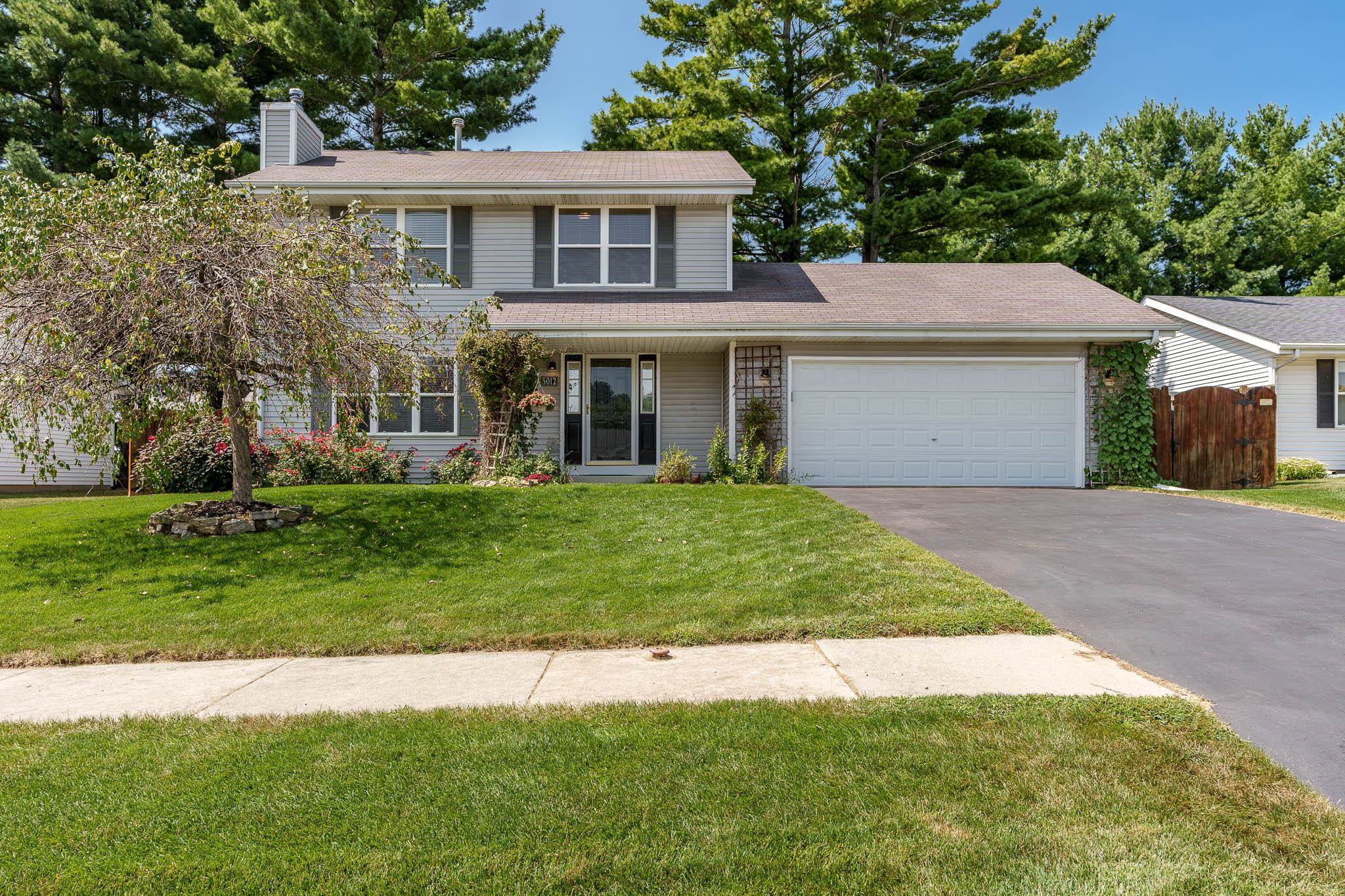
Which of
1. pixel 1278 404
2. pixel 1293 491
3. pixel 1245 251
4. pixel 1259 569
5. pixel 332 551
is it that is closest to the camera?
pixel 1259 569

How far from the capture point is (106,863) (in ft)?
7.48

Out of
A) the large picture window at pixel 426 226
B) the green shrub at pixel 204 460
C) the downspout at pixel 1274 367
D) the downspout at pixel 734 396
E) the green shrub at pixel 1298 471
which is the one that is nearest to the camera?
the green shrub at pixel 204 460

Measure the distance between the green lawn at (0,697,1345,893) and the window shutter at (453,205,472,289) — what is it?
36.5 feet

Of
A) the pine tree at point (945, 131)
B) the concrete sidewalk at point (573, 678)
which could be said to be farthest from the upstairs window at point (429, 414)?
the pine tree at point (945, 131)

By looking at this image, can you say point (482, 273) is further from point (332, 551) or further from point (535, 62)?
point (535, 62)

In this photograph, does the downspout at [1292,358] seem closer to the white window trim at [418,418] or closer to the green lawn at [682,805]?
the green lawn at [682,805]

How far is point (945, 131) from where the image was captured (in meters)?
20.0

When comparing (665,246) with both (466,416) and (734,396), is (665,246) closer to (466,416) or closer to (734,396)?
(734,396)

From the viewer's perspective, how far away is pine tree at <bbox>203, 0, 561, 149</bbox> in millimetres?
19406

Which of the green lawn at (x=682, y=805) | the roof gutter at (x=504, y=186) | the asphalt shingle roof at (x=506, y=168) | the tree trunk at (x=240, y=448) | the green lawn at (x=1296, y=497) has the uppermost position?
the asphalt shingle roof at (x=506, y=168)

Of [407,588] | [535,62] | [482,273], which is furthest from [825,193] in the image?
[407,588]

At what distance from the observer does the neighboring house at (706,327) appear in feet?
39.5

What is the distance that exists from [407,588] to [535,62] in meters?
21.4

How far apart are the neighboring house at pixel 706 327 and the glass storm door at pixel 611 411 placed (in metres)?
0.03
